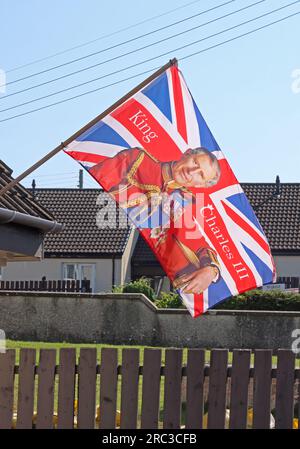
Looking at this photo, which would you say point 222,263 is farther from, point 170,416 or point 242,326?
point 242,326

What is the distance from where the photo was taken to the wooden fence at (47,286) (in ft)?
85.5

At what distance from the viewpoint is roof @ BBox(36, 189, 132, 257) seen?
39.5m

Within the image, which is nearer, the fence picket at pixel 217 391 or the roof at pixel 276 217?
A: the fence picket at pixel 217 391

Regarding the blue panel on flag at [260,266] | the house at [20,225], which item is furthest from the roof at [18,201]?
the blue panel on flag at [260,266]

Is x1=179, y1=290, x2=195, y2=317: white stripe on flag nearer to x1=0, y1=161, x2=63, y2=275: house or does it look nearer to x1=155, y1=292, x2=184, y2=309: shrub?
x1=0, y1=161, x2=63, y2=275: house

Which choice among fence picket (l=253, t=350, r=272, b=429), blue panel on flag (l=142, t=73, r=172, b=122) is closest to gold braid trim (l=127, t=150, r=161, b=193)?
blue panel on flag (l=142, t=73, r=172, b=122)

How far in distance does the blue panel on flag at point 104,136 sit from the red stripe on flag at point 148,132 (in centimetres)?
11

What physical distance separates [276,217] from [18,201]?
3118 centimetres

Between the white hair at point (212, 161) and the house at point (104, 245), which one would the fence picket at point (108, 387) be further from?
the house at point (104, 245)

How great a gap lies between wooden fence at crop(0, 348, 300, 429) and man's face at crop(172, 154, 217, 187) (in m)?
1.53

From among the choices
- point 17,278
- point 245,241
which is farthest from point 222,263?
point 17,278

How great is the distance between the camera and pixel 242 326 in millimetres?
20094

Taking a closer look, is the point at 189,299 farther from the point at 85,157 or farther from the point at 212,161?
the point at 85,157

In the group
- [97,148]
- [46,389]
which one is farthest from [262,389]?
[97,148]
